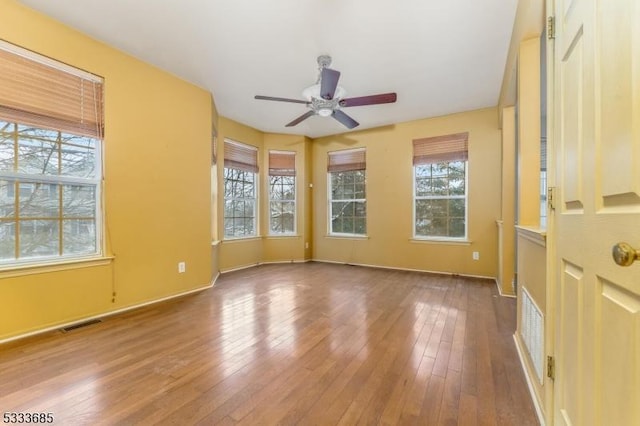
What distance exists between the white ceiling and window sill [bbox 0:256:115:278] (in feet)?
7.10

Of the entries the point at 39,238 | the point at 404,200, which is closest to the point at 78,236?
the point at 39,238

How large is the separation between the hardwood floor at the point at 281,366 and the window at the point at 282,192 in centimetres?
272

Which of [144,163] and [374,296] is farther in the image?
[374,296]

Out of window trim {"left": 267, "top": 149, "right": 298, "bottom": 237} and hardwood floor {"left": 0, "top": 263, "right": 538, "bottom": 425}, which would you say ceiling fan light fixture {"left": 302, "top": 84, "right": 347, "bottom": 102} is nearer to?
hardwood floor {"left": 0, "top": 263, "right": 538, "bottom": 425}

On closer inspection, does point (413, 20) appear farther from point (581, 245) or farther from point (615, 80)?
point (581, 245)

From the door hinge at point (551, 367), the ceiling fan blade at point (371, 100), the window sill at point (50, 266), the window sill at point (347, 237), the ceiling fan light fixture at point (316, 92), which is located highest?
the ceiling fan light fixture at point (316, 92)

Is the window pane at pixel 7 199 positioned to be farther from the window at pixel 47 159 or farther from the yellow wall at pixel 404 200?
the yellow wall at pixel 404 200

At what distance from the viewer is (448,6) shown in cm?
222

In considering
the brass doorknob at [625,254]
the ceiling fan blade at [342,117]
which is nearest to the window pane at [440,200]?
the ceiling fan blade at [342,117]

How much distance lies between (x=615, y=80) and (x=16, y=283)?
3784 millimetres

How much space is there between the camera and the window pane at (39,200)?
2359 mm

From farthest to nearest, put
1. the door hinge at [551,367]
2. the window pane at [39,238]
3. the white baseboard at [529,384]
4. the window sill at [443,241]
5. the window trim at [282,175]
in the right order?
the window trim at [282,175] → the window sill at [443,241] → the window pane at [39,238] → the white baseboard at [529,384] → the door hinge at [551,367]

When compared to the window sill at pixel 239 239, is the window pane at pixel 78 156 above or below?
above

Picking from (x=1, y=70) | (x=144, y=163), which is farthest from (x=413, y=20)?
(x=1, y=70)
